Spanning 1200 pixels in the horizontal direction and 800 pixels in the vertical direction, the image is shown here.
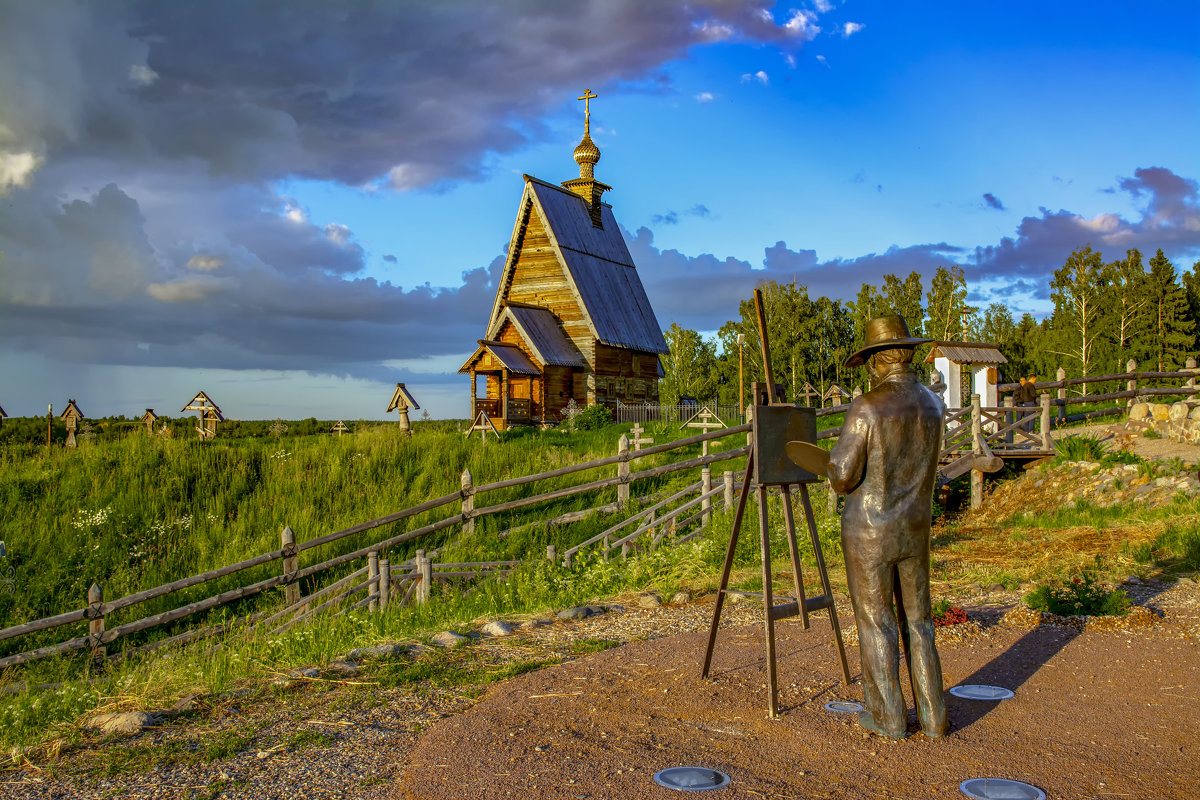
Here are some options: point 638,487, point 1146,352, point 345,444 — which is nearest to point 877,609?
point 638,487

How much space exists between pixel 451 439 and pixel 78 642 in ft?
36.4

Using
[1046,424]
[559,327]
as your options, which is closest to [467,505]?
[1046,424]

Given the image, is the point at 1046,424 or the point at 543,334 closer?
the point at 1046,424

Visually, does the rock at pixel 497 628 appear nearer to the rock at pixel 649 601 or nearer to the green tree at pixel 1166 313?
the rock at pixel 649 601

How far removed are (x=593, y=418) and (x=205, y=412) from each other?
42.1ft

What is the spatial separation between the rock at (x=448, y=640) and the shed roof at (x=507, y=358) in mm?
22737

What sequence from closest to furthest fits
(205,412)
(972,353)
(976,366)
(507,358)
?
1. (972,353)
2. (976,366)
3. (205,412)
4. (507,358)

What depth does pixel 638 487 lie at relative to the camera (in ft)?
58.4

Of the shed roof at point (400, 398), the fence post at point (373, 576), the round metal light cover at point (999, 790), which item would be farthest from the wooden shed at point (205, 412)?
the round metal light cover at point (999, 790)

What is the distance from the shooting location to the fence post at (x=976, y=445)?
1909 centimetres

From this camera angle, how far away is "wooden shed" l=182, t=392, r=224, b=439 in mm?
26812

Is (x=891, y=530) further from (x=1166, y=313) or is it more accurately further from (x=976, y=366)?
(x=1166, y=313)

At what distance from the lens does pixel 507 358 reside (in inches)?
1211

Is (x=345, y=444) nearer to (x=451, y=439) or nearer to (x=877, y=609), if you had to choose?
(x=451, y=439)
